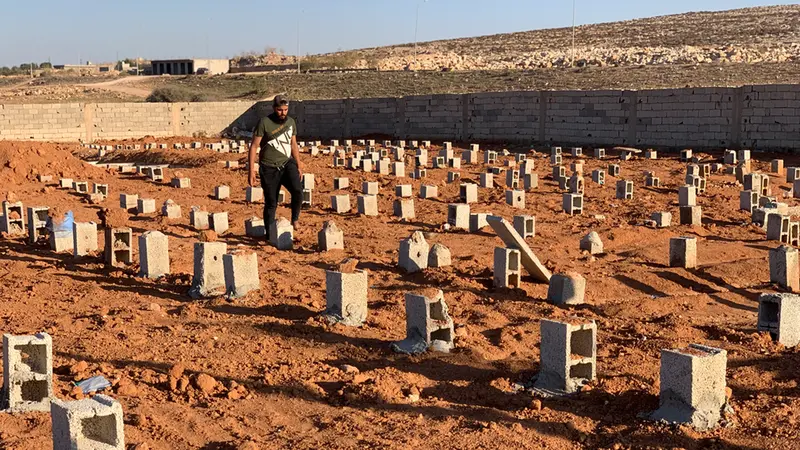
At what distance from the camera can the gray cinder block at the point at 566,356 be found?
17.5 ft

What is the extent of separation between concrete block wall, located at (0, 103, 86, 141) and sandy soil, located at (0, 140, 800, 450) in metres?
20.3

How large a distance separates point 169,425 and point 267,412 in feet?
1.76

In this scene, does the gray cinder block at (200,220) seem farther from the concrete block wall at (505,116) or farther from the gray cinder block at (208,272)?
the concrete block wall at (505,116)

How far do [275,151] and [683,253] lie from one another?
13.7 ft

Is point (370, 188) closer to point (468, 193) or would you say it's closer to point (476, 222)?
point (468, 193)

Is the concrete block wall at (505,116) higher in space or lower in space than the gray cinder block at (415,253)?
higher

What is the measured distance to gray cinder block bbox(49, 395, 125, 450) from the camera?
160 inches

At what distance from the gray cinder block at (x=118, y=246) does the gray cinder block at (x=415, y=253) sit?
2675 mm

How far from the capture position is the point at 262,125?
31.8ft

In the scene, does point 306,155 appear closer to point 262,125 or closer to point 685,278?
point 262,125

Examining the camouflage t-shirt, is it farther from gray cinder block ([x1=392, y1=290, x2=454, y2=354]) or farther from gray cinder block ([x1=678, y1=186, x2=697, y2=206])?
gray cinder block ([x1=678, y1=186, x2=697, y2=206])

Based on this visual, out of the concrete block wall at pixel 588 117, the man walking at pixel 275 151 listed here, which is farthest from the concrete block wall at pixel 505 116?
the man walking at pixel 275 151

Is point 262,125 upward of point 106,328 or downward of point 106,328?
upward

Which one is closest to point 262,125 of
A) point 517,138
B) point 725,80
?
point 517,138
